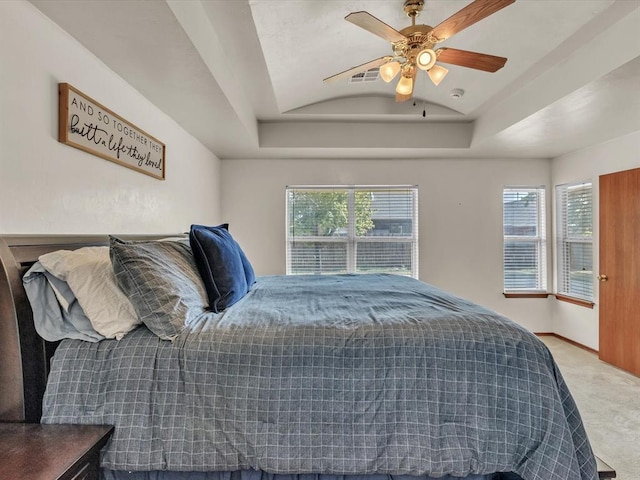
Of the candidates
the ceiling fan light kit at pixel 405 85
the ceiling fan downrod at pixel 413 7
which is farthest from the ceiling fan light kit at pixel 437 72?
the ceiling fan downrod at pixel 413 7

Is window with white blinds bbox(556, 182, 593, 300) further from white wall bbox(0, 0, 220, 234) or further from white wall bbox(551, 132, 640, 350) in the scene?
white wall bbox(0, 0, 220, 234)

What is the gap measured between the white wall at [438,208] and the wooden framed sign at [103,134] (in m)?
1.74

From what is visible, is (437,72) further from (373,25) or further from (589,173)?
(589,173)

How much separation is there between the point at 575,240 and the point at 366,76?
3.13 meters

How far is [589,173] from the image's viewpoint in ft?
11.8

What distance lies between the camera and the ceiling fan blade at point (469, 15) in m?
1.47

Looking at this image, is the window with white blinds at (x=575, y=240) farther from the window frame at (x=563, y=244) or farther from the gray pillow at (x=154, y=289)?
the gray pillow at (x=154, y=289)

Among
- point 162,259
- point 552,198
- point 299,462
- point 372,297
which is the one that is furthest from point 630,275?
point 162,259

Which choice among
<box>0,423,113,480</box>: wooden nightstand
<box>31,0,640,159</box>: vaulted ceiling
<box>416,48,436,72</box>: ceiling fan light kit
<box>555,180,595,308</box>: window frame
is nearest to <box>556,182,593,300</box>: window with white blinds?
<box>555,180,595,308</box>: window frame

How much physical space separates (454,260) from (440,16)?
2.83 m

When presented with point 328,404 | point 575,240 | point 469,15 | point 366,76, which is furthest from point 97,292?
point 575,240

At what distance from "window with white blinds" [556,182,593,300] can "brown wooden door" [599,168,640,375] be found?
31cm

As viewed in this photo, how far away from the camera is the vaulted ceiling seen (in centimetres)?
168

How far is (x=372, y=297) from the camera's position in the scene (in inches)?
74.5
